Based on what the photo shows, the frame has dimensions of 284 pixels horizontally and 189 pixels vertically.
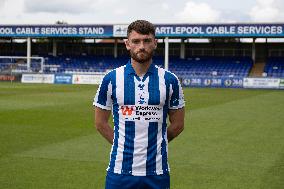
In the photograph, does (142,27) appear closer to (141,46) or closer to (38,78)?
(141,46)

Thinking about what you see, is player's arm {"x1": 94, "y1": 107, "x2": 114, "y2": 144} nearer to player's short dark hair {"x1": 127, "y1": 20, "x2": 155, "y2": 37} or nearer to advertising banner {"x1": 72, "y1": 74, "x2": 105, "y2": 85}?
player's short dark hair {"x1": 127, "y1": 20, "x2": 155, "y2": 37}

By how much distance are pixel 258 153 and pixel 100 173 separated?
13.1 ft

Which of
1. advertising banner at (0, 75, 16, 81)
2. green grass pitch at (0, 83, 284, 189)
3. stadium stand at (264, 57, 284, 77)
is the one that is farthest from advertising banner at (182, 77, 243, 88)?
green grass pitch at (0, 83, 284, 189)

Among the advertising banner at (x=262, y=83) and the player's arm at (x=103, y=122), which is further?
the advertising banner at (x=262, y=83)

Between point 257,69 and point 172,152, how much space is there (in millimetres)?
44676

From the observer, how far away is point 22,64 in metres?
58.1

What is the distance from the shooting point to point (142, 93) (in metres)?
4.08

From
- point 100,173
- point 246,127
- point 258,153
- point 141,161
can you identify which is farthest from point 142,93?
point 246,127

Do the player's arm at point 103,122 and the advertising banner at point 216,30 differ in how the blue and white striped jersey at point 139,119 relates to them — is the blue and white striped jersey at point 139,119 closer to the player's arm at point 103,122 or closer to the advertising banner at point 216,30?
the player's arm at point 103,122

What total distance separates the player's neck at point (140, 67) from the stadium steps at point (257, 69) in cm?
4876

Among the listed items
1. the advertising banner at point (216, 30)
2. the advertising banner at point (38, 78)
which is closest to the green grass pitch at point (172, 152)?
the advertising banner at point (38, 78)

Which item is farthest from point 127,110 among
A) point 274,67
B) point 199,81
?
point 274,67

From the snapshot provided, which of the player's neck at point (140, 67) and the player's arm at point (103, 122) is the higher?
the player's neck at point (140, 67)

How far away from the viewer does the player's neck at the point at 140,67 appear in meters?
4.07
